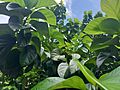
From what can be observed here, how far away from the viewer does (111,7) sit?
991mm

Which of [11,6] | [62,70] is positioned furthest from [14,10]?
[62,70]

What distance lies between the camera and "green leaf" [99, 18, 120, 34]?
99cm

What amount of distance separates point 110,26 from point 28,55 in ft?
0.95

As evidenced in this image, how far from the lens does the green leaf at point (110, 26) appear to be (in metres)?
0.99

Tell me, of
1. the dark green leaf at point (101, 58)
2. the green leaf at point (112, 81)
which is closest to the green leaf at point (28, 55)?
the dark green leaf at point (101, 58)

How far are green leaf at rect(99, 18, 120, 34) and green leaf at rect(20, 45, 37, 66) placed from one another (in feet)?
0.79

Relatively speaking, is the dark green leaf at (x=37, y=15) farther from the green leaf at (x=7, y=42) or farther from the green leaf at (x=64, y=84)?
the green leaf at (x=64, y=84)

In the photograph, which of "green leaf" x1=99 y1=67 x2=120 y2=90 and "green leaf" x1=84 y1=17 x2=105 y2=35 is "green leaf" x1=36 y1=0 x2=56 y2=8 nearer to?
"green leaf" x1=84 y1=17 x2=105 y2=35

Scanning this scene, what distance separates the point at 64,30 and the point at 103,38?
583 millimetres

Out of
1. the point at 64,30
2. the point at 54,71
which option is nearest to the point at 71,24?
the point at 64,30

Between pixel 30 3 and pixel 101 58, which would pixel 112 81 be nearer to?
pixel 101 58

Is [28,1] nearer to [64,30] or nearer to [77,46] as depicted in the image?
[77,46]

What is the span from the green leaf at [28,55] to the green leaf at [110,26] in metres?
0.24

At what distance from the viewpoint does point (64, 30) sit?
5.41 feet
